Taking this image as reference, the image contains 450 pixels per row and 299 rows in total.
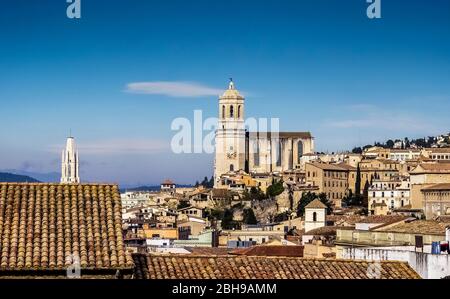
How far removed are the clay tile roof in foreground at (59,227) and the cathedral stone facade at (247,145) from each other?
102 meters

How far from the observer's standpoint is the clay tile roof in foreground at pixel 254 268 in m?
9.71

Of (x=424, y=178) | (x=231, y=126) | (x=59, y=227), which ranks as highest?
(x=231, y=126)

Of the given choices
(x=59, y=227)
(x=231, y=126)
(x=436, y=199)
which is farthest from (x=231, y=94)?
(x=59, y=227)

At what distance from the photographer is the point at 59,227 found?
870 centimetres

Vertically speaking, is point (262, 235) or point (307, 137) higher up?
point (307, 137)

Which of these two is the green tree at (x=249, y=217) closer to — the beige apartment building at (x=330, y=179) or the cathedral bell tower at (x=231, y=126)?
the beige apartment building at (x=330, y=179)

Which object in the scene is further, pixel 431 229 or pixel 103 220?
pixel 431 229

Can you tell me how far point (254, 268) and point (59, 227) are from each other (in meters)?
2.12

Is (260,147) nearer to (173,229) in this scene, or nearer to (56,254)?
(173,229)

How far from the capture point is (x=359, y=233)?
34531mm

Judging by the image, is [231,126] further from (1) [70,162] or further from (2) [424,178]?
(2) [424,178]
